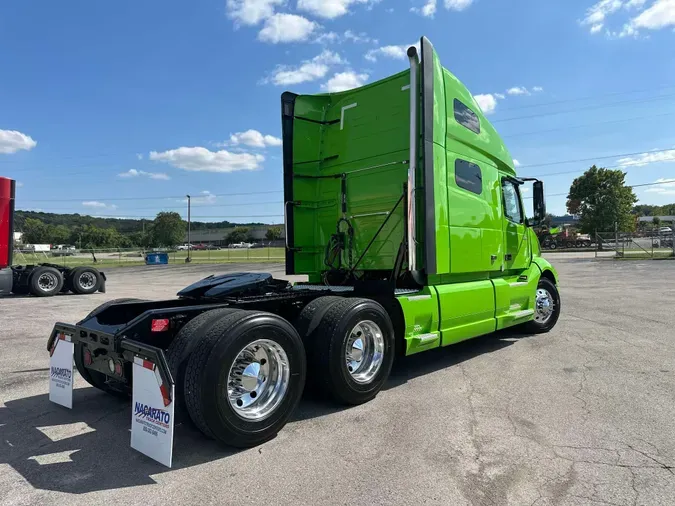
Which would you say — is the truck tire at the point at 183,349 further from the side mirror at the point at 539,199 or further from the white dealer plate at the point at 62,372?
the side mirror at the point at 539,199

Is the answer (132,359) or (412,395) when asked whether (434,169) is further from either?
(132,359)

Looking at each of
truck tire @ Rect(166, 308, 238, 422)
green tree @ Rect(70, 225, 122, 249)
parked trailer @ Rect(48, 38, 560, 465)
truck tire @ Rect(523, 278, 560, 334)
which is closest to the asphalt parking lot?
parked trailer @ Rect(48, 38, 560, 465)

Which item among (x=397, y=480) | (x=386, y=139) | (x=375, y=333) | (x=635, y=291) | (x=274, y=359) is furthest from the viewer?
(x=635, y=291)

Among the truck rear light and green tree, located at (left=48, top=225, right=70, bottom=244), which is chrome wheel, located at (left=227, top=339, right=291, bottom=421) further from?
green tree, located at (left=48, top=225, right=70, bottom=244)

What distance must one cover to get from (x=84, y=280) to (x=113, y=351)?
44.9ft

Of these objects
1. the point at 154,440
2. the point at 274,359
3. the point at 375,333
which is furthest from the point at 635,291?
the point at 154,440

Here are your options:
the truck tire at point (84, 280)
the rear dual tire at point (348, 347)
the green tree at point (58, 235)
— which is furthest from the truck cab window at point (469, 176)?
the green tree at point (58, 235)

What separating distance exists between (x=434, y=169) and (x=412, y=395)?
8.20 ft

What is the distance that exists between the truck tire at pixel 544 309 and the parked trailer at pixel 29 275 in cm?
1353

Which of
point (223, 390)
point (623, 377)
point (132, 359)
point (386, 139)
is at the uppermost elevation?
point (386, 139)

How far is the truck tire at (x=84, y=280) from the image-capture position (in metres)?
15.4

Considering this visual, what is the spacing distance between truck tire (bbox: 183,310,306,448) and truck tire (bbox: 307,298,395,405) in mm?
309

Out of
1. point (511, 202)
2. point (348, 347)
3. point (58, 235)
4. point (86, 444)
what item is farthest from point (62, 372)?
point (58, 235)

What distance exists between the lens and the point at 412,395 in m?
4.79
